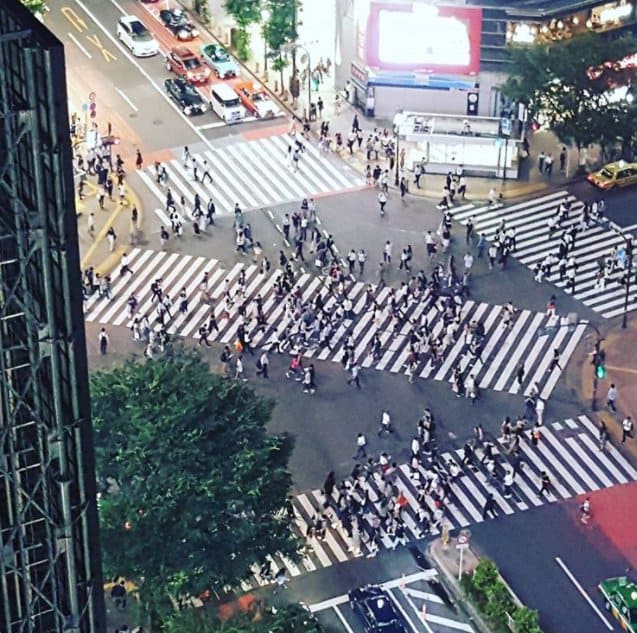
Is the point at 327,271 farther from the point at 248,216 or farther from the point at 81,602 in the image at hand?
the point at 81,602

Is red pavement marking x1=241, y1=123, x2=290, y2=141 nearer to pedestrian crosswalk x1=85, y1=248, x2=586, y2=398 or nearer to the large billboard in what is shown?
the large billboard

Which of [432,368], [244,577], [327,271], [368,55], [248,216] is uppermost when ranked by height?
[368,55]

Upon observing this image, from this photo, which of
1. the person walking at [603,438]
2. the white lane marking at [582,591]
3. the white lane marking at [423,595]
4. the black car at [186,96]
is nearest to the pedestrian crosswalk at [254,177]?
the black car at [186,96]

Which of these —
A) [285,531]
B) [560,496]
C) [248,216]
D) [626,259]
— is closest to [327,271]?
[248,216]

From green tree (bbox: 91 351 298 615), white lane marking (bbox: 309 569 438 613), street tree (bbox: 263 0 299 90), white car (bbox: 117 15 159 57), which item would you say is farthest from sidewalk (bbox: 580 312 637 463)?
white car (bbox: 117 15 159 57)

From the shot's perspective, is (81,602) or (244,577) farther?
(244,577)

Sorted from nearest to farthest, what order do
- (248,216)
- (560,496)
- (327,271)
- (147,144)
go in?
(560,496) → (327,271) → (248,216) → (147,144)
